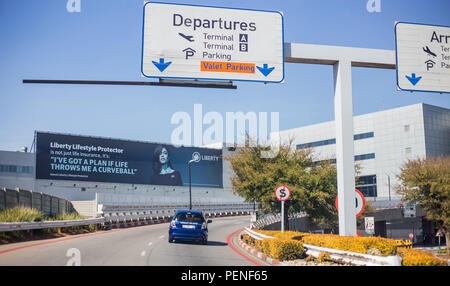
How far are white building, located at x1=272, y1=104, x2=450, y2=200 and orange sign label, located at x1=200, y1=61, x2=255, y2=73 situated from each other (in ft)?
211

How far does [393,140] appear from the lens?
8062 centimetres

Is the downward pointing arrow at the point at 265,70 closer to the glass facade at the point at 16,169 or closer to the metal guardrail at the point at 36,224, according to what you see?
the metal guardrail at the point at 36,224

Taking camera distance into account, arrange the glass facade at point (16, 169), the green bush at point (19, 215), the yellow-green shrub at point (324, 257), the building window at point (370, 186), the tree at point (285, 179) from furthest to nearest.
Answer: the building window at point (370, 186) → the glass facade at point (16, 169) → the tree at point (285, 179) → the green bush at point (19, 215) → the yellow-green shrub at point (324, 257)

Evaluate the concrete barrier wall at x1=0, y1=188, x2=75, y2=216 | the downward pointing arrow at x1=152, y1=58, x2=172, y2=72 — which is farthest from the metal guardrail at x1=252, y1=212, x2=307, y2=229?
the downward pointing arrow at x1=152, y1=58, x2=172, y2=72

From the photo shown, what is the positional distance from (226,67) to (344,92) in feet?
13.3

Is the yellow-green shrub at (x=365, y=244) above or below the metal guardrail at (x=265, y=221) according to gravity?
above

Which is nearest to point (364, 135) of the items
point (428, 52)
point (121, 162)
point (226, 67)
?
point (121, 162)

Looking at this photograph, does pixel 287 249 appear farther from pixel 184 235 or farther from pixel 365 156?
pixel 365 156

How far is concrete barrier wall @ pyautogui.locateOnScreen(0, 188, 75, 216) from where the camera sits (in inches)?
829

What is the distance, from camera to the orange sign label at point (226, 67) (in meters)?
13.7

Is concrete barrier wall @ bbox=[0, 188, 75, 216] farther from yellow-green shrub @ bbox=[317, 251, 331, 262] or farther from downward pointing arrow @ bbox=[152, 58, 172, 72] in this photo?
yellow-green shrub @ bbox=[317, 251, 331, 262]

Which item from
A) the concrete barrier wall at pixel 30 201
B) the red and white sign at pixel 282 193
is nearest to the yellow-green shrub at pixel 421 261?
the red and white sign at pixel 282 193

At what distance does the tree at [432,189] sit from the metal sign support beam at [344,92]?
Result: 23.4m
